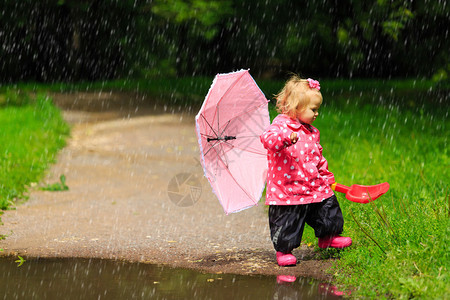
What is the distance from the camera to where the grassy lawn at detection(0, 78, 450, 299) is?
14.2 feet

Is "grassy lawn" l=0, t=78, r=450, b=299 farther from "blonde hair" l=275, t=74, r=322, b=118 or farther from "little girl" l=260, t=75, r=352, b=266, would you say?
"blonde hair" l=275, t=74, r=322, b=118

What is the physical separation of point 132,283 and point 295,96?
73.1 inches

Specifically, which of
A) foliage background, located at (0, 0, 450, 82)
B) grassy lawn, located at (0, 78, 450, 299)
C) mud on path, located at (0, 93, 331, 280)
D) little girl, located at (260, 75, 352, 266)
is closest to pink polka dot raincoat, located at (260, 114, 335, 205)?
little girl, located at (260, 75, 352, 266)

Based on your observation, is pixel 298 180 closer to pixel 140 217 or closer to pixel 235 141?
pixel 235 141

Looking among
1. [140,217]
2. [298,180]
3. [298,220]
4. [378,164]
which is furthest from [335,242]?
[378,164]

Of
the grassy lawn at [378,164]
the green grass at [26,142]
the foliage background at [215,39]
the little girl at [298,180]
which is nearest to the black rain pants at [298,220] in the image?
the little girl at [298,180]

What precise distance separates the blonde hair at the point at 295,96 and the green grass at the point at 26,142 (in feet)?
12.4

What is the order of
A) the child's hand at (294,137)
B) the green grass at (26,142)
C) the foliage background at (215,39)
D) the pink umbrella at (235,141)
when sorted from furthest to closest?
the foliage background at (215,39) < the green grass at (26,142) < the pink umbrella at (235,141) < the child's hand at (294,137)

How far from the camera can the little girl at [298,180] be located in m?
4.85

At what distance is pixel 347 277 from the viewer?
14.9 feet

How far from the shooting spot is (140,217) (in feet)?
22.8

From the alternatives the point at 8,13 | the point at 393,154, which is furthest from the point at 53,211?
the point at 8,13

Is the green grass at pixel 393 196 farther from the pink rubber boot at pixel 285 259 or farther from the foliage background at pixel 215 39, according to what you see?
the foliage background at pixel 215 39

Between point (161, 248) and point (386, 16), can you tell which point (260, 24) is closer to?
point (386, 16)
